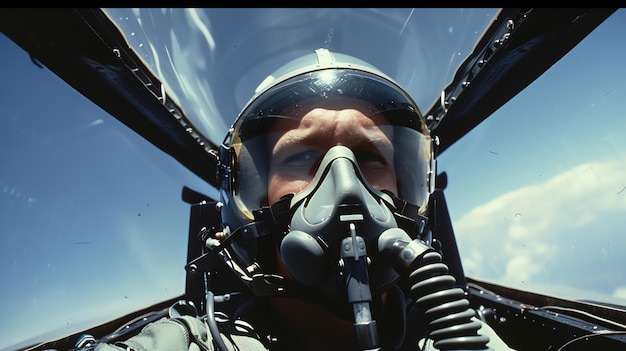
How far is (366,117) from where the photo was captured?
4.33 ft

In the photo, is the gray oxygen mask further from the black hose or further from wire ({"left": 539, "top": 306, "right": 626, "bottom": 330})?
wire ({"left": 539, "top": 306, "right": 626, "bottom": 330})

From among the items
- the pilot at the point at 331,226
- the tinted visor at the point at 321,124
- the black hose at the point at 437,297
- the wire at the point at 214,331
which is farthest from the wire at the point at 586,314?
the wire at the point at 214,331

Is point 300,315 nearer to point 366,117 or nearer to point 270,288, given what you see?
point 270,288

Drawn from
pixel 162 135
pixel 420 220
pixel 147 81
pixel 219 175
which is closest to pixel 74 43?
pixel 147 81

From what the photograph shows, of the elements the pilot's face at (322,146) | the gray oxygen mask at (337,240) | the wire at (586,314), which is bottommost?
the wire at (586,314)

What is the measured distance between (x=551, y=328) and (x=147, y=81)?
225 cm

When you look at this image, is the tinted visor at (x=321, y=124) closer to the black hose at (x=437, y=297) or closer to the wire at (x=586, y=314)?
the black hose at (x=437, y=297)

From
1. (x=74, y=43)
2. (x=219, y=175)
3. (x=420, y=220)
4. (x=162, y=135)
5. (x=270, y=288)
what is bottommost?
(x=270, y=288)

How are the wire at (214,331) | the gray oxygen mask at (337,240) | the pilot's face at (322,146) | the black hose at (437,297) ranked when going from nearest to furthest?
the black hose at (437,297) → the gray oxygen mask at (337,240) → the wire at (214,331) → the pilot's face at (322,146)

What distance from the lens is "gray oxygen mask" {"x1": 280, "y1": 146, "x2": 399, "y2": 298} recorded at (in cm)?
91

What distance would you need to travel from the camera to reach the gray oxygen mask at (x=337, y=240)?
915mm

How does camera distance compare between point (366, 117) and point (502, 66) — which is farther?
point (502, 66)

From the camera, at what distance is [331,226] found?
0.94 m

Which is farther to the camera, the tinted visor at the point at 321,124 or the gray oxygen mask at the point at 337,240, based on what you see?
the tinted visor at the point at 321,124
